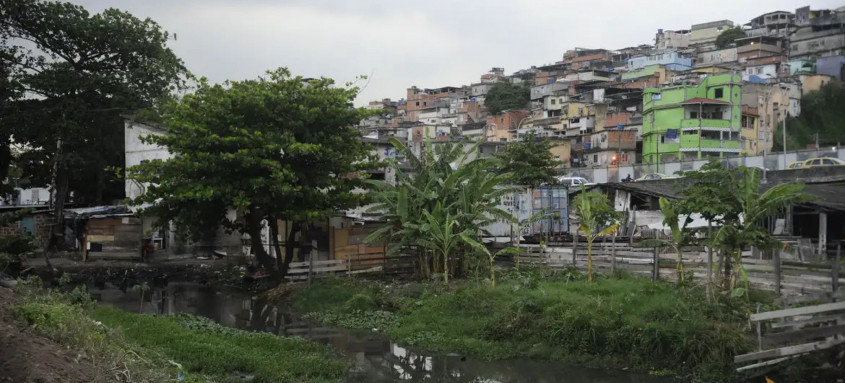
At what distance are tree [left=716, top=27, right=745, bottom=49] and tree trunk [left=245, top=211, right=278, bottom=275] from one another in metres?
78.1

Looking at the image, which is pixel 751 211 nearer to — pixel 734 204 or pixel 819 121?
pixel 734 204

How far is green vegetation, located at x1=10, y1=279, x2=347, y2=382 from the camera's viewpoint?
31.3 feet

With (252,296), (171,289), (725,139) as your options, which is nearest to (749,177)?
(252,296)

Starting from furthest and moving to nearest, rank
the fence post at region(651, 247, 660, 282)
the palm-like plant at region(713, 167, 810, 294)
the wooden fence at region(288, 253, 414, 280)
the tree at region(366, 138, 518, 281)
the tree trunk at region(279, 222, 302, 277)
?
the tree trunk at region(279, 222, 302, 277)
the wooden fence at region(288, 253, 414, 280)
the tree at region(366, 138, 518, 281)
the fence post at region(651, 247, 660, 282)
the palm-like plant at region(713, 167, 810, 294)

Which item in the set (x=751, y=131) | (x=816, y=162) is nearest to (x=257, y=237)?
(x=816, y=162)

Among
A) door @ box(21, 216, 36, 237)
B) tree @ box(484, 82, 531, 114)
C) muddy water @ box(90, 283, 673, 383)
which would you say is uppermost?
tree @ box(484, 82, 531, 114)

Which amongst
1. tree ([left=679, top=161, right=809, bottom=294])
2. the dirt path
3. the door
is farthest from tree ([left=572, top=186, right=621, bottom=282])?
the door

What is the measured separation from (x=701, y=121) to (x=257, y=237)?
3487 centimetres

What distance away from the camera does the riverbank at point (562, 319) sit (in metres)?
12.8

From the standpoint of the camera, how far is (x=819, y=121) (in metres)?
49.1

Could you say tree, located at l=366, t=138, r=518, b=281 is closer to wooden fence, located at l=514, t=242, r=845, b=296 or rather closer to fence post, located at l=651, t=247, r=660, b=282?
wooden fence, located at l=514, t=242, r=845, b=296

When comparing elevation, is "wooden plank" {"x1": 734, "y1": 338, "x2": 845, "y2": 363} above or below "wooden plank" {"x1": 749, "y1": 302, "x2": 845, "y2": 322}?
below

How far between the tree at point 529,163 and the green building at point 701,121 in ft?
59.1

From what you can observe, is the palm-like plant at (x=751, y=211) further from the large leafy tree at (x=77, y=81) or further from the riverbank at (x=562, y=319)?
the large leafy tree at (x=77, y=81)
